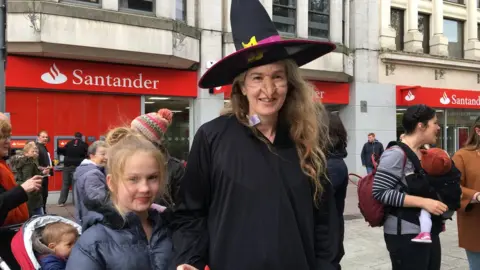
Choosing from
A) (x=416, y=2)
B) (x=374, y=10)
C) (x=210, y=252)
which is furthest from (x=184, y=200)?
(x=416, y=2)

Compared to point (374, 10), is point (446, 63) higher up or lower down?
lower down

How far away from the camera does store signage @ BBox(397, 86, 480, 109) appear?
15695 millimetres

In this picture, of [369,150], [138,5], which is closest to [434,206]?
[138,5]

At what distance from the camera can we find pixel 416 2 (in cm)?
1625

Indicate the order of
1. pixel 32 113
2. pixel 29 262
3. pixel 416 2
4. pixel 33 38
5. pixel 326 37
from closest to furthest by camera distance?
pixel 29 262, pixel 33 38, pixel 32 113, pixel 326 37, pixel 416 2

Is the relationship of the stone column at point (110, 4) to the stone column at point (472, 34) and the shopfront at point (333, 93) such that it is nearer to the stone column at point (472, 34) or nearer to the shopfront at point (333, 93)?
the shopfront at point (333, 93)

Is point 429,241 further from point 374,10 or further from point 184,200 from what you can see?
point 374,10

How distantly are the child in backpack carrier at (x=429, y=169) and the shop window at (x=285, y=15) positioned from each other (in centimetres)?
1116

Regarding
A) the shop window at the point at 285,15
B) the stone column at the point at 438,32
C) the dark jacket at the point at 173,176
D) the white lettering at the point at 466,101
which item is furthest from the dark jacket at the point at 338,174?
the white lettering at the point at 466,101

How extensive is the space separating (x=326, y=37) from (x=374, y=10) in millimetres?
2382

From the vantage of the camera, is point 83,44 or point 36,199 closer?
point 36,199

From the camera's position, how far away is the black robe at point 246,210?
179 cm

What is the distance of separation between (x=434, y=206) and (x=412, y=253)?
38 cm

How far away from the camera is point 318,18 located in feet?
47.4
